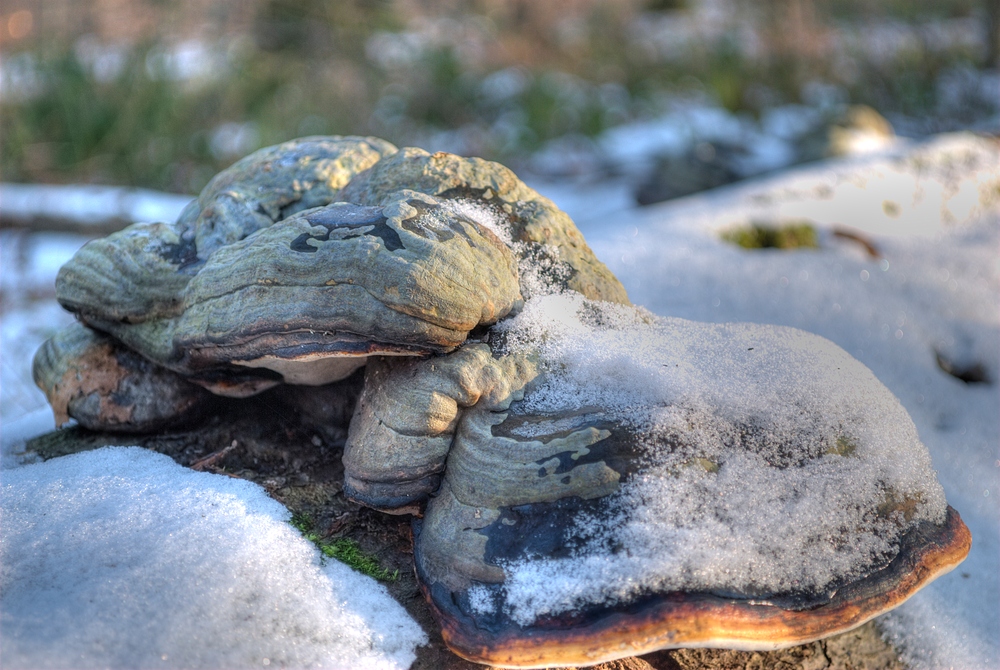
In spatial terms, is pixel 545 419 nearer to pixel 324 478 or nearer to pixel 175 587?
pixel 324 478

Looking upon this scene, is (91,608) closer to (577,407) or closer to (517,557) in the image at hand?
(517,557)

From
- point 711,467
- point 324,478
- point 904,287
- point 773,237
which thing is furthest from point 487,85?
point 711,467

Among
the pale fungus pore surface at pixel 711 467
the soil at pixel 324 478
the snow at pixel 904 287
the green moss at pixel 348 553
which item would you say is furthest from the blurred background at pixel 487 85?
the green moss at pixel 348 553

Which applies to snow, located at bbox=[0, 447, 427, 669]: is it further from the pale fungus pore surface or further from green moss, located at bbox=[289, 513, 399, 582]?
the pale fungus pore surface

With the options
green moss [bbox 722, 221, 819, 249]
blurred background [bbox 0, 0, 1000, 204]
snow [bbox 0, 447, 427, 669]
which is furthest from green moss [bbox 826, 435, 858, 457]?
blurred background [bbox 0, 0, 1000, 204]

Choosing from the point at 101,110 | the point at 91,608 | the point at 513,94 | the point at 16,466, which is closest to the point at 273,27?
the point at 513,94
